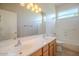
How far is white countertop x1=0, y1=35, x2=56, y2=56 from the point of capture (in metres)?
1.58

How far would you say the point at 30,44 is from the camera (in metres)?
1.66

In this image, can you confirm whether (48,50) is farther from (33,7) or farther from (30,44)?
(33,7)

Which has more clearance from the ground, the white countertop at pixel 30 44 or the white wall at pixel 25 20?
the white wall at pixel 25 20

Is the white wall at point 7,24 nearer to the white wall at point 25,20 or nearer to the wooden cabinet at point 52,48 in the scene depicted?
the white wall at point 25,20

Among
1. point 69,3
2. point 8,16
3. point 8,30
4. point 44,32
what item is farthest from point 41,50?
point 69,3

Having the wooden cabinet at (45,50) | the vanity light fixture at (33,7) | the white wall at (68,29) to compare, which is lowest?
the wooden cabinet at (45,50)

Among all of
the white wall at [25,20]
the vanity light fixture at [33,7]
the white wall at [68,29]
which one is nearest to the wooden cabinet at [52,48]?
the white wall at [68,29]

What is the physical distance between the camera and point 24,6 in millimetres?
1636

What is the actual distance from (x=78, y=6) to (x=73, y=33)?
367 mm

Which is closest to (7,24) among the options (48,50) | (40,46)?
(40,46)

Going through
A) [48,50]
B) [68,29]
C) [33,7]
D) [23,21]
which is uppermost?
[33,7]

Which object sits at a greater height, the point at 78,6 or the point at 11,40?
the point at 78,6

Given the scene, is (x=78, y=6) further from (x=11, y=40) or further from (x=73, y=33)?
(x=11, y=40)

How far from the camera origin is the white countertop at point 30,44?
158 cm
